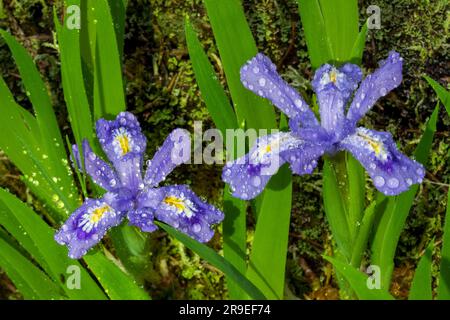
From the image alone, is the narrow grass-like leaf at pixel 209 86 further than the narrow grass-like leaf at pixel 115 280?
Yes

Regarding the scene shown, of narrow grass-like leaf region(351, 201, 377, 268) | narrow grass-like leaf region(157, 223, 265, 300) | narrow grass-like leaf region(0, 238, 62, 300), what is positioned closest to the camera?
narrow grass-like leaf region(157, 223, 265, 300)

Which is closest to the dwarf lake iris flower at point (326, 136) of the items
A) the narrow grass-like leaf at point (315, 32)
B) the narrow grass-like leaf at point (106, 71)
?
the narrow grass-like leaf at point (315, 32)

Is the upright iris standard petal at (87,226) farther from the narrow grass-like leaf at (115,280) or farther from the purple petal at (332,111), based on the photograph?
the purple petal at (332,111)

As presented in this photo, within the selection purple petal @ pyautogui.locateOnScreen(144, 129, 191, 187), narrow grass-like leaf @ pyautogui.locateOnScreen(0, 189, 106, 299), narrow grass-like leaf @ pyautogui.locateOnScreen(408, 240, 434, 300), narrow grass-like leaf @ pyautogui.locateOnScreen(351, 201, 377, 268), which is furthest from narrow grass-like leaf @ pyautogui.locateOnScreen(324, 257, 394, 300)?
narrow grass-like leaf @ pyautogui.locateOnScreen(0, 189, 106, 299)

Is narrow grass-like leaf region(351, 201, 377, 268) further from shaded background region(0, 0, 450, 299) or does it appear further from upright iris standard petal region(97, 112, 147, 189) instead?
upright iris standard petal region(97, 112, 147, 189)

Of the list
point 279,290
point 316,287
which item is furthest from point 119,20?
point 316,287

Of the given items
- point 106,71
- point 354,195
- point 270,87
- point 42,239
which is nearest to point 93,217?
point 42,239

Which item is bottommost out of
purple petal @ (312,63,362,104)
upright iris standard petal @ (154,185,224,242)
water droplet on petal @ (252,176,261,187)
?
upright iris standard petal @ (154,185,224,242)
